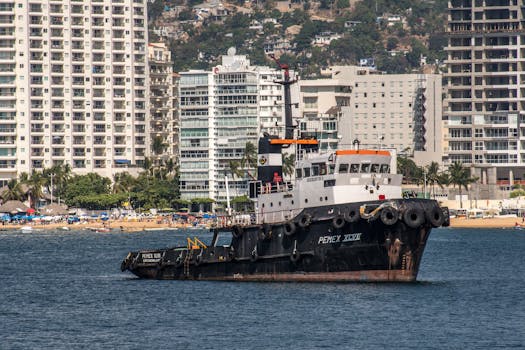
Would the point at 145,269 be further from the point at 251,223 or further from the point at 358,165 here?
the point at 358,165

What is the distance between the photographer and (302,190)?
86.9 m

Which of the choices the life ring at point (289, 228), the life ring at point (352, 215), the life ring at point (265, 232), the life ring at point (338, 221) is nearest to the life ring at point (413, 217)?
the life ring at point (352, 215)

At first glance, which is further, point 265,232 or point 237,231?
point 237,231

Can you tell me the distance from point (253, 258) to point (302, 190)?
5310mm

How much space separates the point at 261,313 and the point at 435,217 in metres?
12.7

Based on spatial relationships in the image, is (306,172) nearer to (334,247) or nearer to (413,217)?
(334,247)

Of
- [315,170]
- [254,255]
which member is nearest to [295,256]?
[254,255]

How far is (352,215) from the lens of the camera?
8175 centimetres

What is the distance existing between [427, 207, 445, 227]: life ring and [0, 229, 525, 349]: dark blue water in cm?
433

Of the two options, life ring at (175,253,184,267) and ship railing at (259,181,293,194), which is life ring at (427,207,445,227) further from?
life ring at (175,253,184,267)

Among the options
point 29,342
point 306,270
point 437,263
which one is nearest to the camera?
point 29,342

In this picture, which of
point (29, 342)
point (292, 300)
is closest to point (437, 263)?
point (292, 300)

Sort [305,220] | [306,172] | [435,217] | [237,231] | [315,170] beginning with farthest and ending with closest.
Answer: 1. [237,231]
2. [306,172]
3. [315,170]
4. [305,220]
5. [435,217]

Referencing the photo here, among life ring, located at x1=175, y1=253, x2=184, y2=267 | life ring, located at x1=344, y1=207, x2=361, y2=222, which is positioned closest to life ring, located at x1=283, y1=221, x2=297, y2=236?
life ring, located at x1=344, y1=207, x2=361, y2=222
